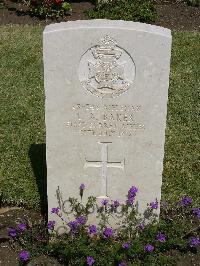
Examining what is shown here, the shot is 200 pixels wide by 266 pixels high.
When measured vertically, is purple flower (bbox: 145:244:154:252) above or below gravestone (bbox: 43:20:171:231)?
below

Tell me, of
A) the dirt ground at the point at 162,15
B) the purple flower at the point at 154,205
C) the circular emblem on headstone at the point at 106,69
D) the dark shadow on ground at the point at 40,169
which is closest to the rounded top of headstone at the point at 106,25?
the circular emblem on headstone at the point at 106,69

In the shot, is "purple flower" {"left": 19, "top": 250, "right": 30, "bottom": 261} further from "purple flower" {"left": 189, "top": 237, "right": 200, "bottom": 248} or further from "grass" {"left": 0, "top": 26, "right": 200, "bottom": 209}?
"purple flower" {"left": 189, "top": 237, "right": 200, "bottom": 248}

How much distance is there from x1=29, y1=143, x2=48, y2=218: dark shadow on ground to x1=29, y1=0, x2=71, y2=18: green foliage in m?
4.41

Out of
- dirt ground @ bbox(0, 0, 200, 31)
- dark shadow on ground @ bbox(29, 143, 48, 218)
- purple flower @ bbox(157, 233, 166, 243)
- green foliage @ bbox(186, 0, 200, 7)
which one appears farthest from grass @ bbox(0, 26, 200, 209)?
green foliage @ bbox(186, 0, 200, 7)

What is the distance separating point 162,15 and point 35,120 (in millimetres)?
4470

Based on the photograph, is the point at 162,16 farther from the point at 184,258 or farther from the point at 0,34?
the point at 184,258

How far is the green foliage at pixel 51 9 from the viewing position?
1027cm

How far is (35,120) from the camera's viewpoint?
704 cm

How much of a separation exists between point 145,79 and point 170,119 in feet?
9.66

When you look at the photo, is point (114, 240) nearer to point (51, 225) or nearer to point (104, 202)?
point (104, 202)

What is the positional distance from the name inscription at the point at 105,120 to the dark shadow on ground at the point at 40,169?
126 cm

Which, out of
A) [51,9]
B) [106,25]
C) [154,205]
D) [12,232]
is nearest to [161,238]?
[154,205]

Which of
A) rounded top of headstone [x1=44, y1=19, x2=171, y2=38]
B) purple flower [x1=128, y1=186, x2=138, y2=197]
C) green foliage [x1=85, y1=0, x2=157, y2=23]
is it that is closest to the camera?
rounded top of headstone [x1=44, y1=19, x2=171, y2=38]

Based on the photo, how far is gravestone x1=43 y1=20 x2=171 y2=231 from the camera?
405cm
